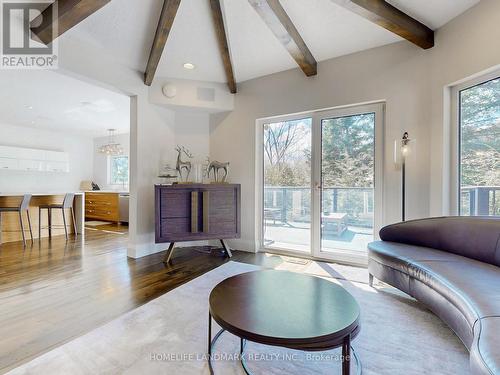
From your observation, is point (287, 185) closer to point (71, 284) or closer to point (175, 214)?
point (175, 214)

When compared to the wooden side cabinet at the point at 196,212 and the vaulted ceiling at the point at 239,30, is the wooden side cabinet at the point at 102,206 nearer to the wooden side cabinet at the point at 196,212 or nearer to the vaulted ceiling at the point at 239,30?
the wooden side cabinet at the point at 196,212

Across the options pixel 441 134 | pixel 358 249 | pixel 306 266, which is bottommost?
pixel 306 266

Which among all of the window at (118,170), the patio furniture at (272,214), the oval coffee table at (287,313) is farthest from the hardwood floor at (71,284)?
the window at (118,170)

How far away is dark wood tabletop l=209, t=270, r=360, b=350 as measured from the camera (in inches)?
43.8

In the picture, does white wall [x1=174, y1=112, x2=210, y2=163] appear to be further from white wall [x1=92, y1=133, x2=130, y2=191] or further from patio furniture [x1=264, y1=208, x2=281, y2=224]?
white wall [x1=92, y1=133, x2=130, y2=191]

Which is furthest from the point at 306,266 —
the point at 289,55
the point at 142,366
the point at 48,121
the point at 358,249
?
the point at 48,121

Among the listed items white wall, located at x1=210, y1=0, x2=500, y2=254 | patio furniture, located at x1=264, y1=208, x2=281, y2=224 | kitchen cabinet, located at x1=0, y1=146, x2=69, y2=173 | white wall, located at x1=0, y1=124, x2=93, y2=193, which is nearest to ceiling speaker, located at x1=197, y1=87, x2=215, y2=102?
white wall, located at x1=210, y1=0, x2=500, y2=254

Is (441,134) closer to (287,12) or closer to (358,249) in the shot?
(358,249)

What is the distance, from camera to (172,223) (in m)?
3.51

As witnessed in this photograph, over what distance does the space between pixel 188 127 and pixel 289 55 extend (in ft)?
6.67

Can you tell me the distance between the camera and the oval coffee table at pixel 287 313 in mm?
1112

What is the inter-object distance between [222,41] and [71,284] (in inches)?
133

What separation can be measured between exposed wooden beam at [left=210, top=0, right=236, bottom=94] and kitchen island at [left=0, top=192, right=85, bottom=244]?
13.6 ft

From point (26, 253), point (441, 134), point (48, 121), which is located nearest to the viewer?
point (441, 134)
